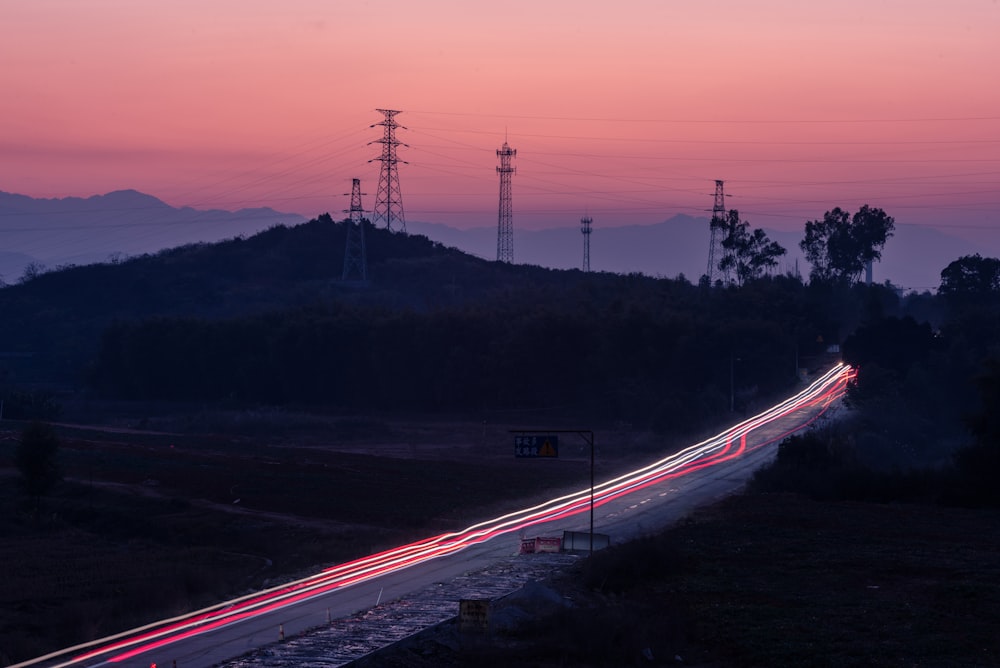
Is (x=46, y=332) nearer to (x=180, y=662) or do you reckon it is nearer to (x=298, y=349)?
(x=298, y=349)

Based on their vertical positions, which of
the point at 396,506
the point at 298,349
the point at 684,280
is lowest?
the point at 396,506

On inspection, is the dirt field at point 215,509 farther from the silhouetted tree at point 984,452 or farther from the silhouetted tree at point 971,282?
the silhouetted tree at point 971,282

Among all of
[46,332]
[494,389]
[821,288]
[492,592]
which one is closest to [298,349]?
[494,389]

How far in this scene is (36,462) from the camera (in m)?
47.2

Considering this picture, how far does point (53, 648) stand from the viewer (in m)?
22.5

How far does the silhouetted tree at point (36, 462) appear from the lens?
47219mm

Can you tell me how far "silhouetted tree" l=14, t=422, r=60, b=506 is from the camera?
47219 millimetres

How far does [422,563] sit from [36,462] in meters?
23.0

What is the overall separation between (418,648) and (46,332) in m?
140

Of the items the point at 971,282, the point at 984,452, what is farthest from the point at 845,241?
the point at 984,452

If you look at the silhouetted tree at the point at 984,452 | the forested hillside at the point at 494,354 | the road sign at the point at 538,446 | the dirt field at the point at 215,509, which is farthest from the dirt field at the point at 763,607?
the forested hillside at the point at 494,354

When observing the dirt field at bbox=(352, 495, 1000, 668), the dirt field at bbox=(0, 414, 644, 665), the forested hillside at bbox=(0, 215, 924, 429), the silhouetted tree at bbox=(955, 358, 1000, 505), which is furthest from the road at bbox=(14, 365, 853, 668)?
the forested hillside at bbox=(0, 215, 924, 429)

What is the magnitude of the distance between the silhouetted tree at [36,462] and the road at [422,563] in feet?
63.1

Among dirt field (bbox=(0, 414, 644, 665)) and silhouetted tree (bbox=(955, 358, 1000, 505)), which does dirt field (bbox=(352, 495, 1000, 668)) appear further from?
silhouetted tree (bbox=(955, 358, 1000, 505))
